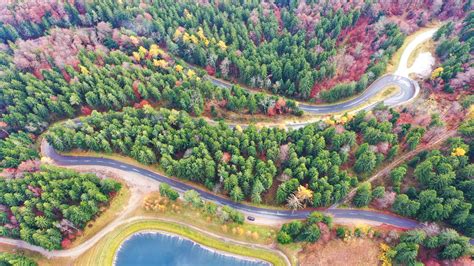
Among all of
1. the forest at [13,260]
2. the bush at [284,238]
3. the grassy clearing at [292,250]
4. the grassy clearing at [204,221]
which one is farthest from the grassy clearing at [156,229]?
the forest at [13,260]

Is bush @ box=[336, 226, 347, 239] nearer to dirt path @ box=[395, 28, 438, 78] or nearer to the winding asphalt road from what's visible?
the winding asphalt road

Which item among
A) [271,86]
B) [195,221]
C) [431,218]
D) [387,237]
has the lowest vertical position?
[195,221]

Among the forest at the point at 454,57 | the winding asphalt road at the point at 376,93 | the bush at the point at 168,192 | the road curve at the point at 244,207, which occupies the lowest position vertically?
the bush at the point at 168,192

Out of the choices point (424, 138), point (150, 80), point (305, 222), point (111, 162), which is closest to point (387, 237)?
point (305, 222)

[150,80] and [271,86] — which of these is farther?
[271,86]

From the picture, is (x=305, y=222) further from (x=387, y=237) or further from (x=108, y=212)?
(x=108, y=212)

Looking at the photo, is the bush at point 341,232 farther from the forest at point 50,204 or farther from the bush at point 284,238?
the forest at point 50,204
